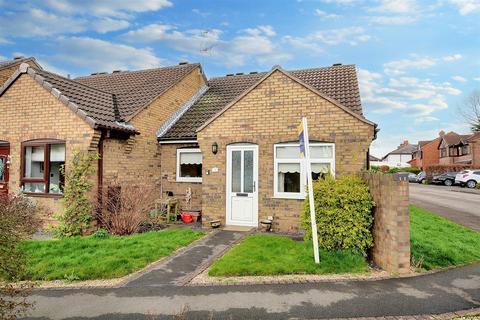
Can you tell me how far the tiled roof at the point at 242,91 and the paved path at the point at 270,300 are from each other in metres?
6.55

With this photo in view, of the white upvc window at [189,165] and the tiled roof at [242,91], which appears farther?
the white upvc window at [189,165]

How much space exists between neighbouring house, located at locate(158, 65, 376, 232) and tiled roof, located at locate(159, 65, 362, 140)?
0.51 meters

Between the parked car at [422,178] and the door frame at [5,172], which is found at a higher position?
the door frame at [5,172]

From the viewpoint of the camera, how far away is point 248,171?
1016 centimetres

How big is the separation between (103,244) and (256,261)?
166 inches

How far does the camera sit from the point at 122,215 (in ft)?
31.0

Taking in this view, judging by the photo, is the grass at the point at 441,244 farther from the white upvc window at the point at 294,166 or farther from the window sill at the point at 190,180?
the window sill at the point at 190,180

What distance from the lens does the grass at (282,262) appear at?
5969mm

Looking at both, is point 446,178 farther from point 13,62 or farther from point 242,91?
point 13,62

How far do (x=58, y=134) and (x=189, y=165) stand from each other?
4.98m

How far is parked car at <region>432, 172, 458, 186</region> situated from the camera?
114 feet

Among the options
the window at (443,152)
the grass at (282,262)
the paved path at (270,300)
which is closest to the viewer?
the paved path at (270,300)

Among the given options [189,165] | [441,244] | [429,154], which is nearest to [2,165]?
[189,165]

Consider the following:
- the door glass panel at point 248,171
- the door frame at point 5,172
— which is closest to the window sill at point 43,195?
the door frame at point 5,172
